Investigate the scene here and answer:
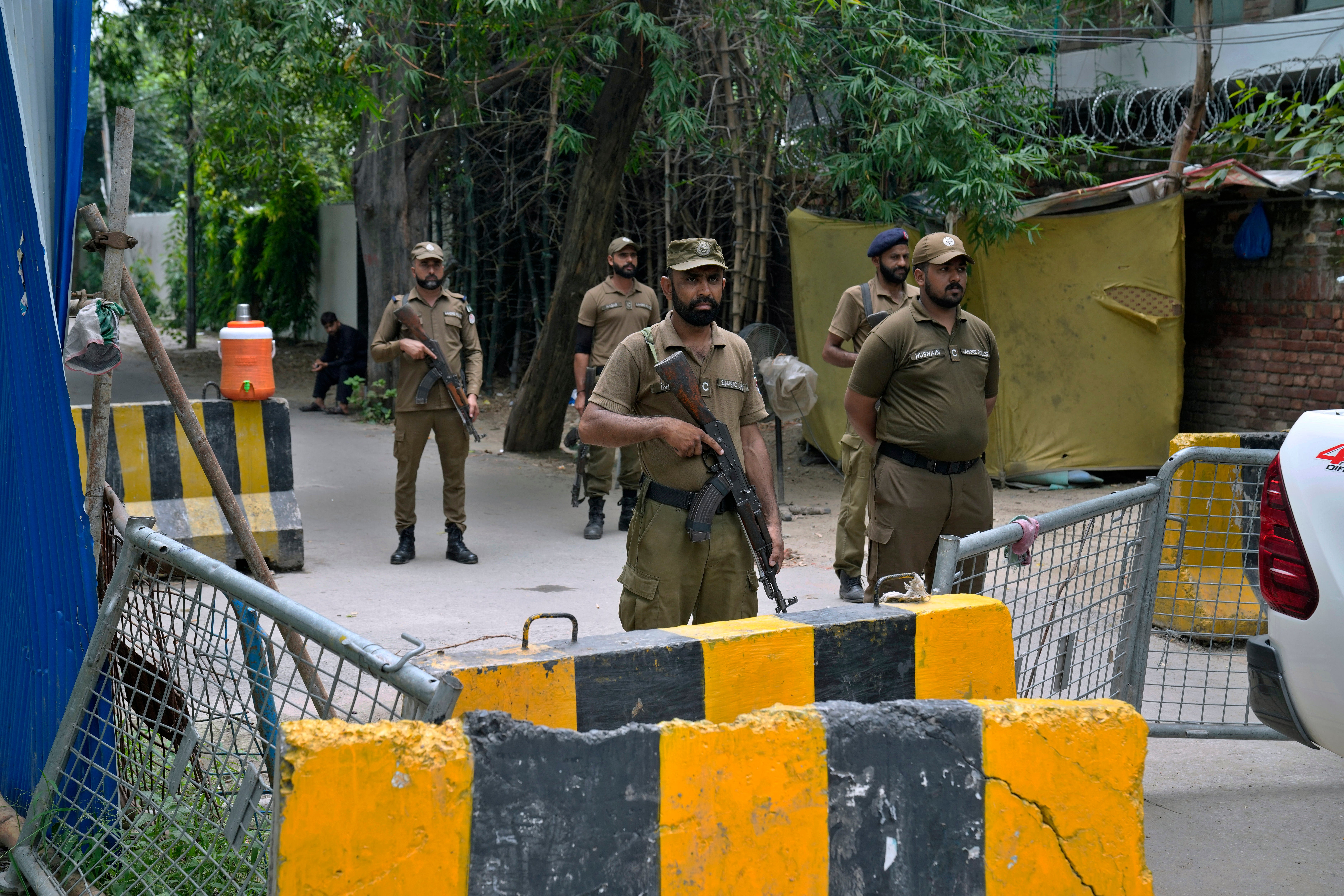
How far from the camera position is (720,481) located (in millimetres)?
3889

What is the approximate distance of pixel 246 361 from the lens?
21.6ft

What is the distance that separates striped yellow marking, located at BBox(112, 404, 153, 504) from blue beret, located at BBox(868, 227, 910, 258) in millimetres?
4042

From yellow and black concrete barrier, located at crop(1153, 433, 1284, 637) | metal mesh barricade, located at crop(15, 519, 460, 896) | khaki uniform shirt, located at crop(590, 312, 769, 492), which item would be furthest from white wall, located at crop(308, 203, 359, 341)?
metal mesh barricade, located at crop(15, 519, 460, 896)

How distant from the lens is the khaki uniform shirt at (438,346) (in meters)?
6.90

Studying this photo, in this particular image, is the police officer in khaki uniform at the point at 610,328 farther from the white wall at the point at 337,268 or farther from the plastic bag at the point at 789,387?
the white wall at the point at 337,268

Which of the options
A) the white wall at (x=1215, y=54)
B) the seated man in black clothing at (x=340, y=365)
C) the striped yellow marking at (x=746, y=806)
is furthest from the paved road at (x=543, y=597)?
the white wall at (x=1215, y=54)

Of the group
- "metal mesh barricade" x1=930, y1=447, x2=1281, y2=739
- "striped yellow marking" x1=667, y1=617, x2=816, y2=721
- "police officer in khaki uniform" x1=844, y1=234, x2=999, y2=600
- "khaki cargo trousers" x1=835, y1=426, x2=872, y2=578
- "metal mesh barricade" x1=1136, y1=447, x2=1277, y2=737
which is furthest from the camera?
"khaki cargo trousers" x1=835, y1=426, x2=872, y2=578

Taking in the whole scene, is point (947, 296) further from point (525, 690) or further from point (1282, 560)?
point (525, 690)

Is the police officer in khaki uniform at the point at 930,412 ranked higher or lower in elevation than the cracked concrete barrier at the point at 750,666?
higher

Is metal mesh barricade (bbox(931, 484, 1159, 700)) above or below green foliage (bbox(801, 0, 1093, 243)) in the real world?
below

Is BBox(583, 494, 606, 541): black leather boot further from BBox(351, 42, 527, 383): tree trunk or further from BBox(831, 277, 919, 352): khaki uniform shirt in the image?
BBox(351, 42, 527, 383): tree trunk

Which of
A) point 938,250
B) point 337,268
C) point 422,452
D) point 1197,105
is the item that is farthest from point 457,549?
point 337,268

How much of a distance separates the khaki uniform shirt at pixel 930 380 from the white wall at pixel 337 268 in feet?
42.4

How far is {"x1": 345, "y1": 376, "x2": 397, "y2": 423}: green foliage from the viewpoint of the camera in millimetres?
12516
